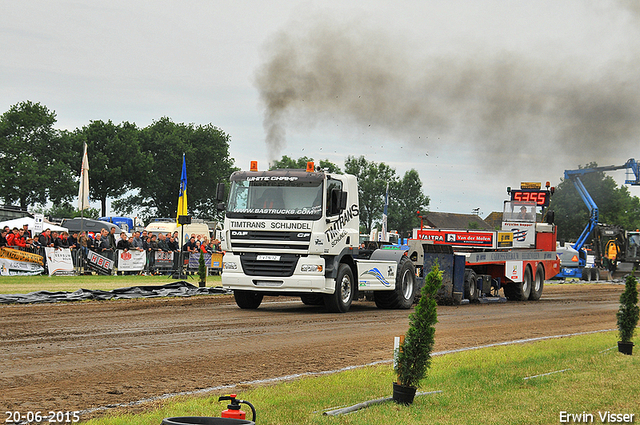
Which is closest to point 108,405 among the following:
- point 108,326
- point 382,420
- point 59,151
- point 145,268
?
point 382,420

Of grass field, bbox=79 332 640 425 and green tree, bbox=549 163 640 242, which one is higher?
green tree, bbox=549 163 640 242

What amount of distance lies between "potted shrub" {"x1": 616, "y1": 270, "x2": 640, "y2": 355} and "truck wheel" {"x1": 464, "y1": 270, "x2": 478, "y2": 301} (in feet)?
35.4

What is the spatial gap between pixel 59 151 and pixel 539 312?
69220 millimetres

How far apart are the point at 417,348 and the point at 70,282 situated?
19.1 m

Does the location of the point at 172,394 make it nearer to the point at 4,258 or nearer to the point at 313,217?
the point at 313,217

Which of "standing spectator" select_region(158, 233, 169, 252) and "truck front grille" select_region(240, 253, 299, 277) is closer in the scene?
"truck front grille" select_region(240, 253, 299, 277)

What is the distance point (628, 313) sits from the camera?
11727 millimetres

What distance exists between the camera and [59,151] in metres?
80.6

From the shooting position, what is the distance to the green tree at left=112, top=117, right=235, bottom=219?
89438mm

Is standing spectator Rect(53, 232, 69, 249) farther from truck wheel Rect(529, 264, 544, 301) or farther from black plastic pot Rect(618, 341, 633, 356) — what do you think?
black plastic pot Rect(618, 341, 633, 356)

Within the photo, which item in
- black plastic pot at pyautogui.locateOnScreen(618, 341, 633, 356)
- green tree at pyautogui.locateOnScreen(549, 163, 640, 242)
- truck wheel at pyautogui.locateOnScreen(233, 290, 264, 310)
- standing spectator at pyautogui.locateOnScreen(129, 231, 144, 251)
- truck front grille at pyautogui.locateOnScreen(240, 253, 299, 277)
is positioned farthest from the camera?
green tree at pyautogui.locateOnScreen(549, 163, 640, 242)

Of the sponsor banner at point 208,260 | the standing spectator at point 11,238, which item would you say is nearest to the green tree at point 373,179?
the sponsor banner at point 208,260

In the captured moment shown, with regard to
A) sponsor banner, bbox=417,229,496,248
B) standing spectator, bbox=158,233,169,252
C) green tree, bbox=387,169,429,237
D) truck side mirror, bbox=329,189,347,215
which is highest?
green tree, bbox=387,169,429,237

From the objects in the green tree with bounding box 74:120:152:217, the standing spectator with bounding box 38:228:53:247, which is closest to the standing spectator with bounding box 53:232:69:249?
the standing spectator with bounding box 38:228:53:247
